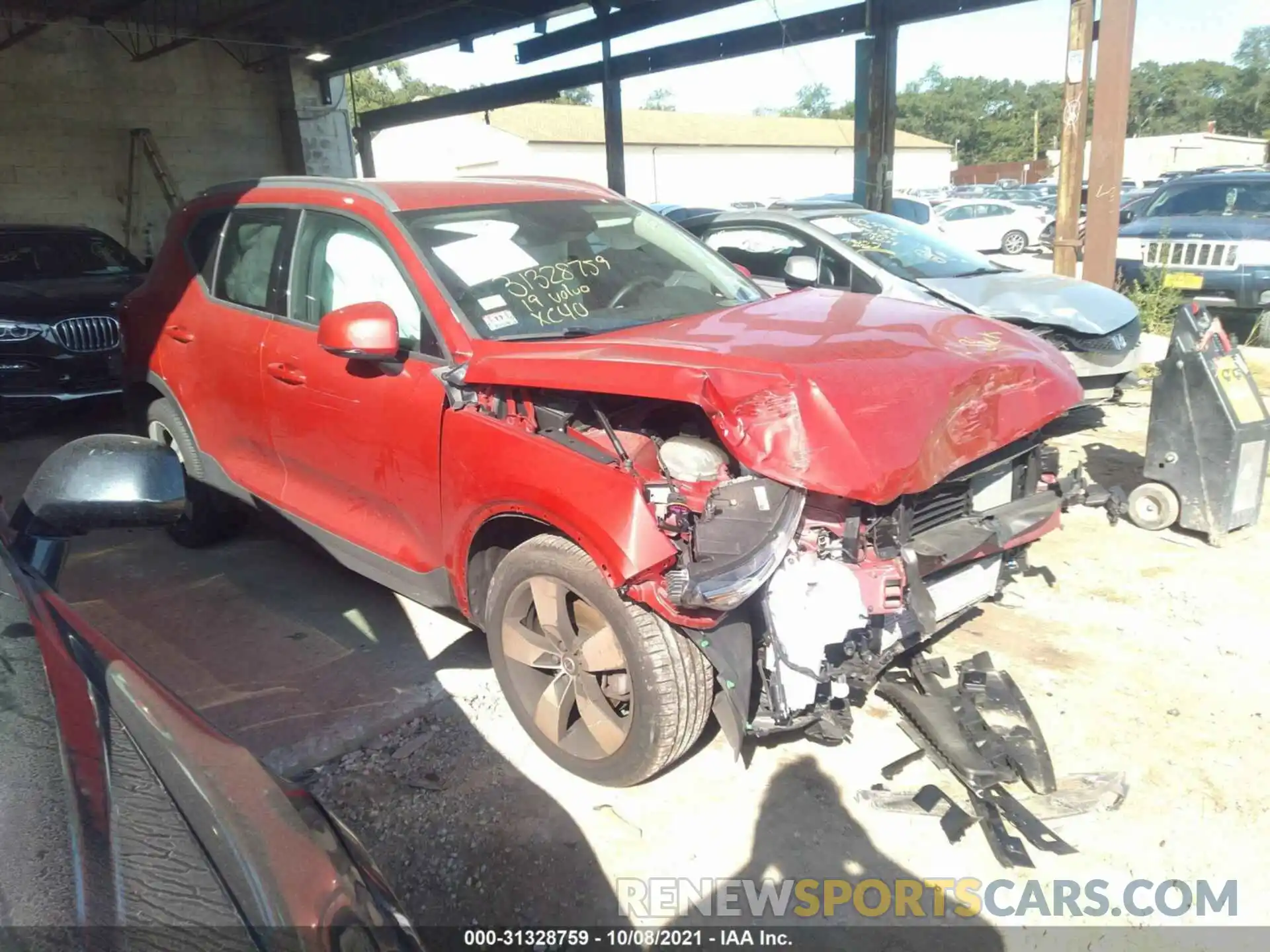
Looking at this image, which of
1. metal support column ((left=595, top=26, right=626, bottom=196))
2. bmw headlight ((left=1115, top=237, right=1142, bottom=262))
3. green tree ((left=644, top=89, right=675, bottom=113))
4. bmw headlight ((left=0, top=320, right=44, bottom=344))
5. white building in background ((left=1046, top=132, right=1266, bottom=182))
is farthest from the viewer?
green tree ((left=644, top=89, right=675, bottom=113))

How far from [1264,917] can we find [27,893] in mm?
2870

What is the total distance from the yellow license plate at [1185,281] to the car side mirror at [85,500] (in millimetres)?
10015

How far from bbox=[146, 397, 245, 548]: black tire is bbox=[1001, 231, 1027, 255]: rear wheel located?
2257 cm

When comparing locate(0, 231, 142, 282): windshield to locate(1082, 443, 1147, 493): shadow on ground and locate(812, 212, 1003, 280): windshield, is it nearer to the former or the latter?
locate(812, 212, 1003, 280): windshield

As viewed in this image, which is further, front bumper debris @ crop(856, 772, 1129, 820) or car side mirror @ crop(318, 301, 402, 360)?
car side mirror @ crop(318, 301, 402, 360)

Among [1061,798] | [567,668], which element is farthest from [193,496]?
A: [1061,798]

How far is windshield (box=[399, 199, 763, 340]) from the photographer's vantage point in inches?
131

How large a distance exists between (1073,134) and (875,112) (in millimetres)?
1965

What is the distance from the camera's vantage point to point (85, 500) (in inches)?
81.0

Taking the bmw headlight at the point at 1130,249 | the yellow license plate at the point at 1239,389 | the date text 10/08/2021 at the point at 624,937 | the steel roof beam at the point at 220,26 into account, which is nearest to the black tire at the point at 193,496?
the date text 10/08/2021 at the point at 624,937

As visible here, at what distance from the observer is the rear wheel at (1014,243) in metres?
23.2

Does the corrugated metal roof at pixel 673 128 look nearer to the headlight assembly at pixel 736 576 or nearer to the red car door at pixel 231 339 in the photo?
the red car door at pixel 231 339

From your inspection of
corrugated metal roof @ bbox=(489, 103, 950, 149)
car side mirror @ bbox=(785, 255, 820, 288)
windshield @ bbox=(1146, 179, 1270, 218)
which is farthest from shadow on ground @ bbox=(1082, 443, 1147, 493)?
corrugated metal roof @ bbox=(489, 103, 950, 149)

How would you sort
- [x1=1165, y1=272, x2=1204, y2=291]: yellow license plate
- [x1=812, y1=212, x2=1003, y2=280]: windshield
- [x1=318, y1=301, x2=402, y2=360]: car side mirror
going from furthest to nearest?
[x1=1165, y1=272, x2=1204, y2=291]: yellow license plate
[x1=812, y1=212, x2=1003, y2=280]: windshield
[x1=318, y1=301, x2=402, y2=360]: car side mirror
